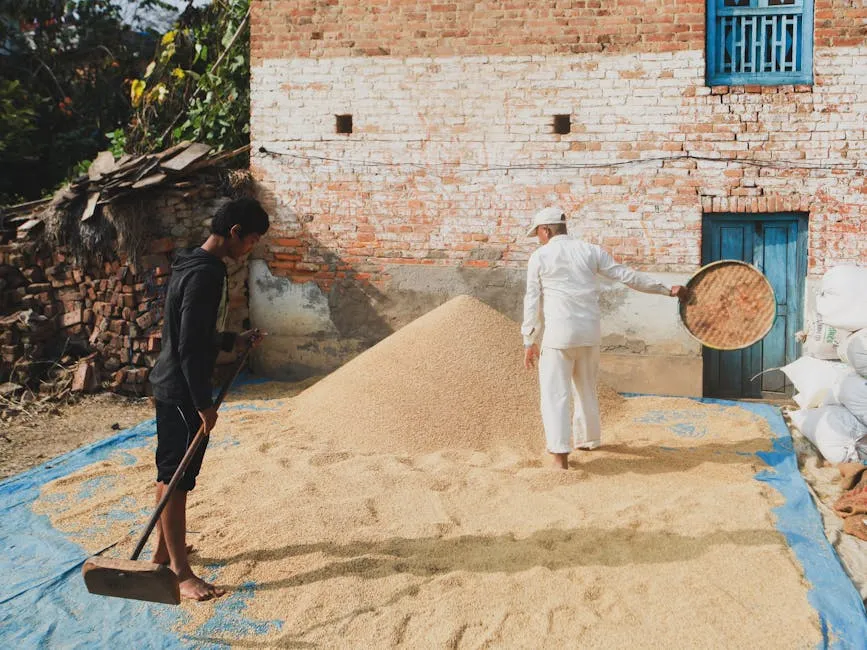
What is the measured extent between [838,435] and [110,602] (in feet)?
14.5

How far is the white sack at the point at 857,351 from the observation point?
4727mm

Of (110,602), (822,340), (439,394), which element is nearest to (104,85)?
(439,394)

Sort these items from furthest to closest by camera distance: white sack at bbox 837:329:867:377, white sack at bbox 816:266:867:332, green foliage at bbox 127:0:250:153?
green foliage at bbox 127:0:250:153, white sack at bbox 816:266:867:332, white sack at bbox 837:329:867:377

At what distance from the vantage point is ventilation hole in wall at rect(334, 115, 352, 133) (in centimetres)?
756

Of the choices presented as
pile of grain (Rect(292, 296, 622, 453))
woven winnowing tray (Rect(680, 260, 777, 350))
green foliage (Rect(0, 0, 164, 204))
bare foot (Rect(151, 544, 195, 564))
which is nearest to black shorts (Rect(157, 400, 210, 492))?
bare foot (Rect(151, 544, 195, 564))

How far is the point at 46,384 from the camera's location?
689 cm

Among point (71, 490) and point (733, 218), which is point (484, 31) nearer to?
point (733, 218)

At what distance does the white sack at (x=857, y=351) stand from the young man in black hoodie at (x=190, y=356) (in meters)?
3.75

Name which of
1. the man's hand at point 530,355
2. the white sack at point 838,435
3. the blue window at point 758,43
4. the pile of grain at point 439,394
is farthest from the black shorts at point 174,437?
the blue window at point 758,43

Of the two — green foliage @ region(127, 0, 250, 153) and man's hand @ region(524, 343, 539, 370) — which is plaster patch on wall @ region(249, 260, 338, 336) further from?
man's hand @ region(524, 343, 539, 370)

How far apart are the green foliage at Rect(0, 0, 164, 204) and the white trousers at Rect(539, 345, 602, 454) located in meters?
7.64

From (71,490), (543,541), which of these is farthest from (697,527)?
(71,490)

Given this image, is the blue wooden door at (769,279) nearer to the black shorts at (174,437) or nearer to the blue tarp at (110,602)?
the blue tarp at (110,602)

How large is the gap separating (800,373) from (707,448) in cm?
123
